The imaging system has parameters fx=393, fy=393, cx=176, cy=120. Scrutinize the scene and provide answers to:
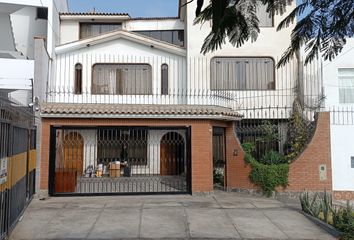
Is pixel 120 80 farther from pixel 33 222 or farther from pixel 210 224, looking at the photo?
pixel 210 224

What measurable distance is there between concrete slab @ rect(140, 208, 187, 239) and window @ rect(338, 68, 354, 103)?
8.78m

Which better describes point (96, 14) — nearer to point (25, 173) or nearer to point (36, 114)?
point (36, 114)

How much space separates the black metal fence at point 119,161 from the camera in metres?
13.1

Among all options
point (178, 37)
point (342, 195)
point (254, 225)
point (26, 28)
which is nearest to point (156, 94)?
point (178, 37)

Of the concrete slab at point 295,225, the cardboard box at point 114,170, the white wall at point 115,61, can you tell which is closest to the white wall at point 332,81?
the concrete slab at point 295,225

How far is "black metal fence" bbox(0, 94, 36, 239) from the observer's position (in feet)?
22.6

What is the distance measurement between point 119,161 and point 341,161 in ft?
29.2

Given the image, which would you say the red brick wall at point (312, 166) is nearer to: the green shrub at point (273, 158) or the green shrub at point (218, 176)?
the green shrub at point (273, 158)

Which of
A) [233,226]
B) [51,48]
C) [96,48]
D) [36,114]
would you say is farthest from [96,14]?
[233,226]

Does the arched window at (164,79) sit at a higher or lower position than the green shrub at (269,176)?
higher

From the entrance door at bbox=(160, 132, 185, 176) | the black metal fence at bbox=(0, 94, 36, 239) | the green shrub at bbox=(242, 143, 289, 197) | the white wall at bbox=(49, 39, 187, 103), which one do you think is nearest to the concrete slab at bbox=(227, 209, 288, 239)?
the green shrub at bbox=(242, 143, 289, 197)

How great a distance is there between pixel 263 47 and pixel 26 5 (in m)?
10.9

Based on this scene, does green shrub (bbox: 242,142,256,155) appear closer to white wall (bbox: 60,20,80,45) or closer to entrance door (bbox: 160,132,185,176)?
entrance door (bbox: 160,132,185,176)

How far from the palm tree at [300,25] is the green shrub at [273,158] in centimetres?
1029
